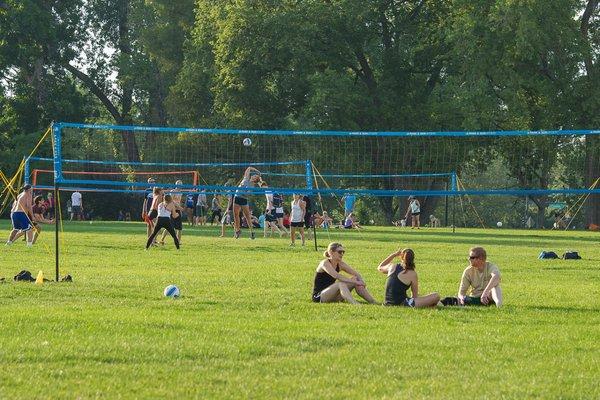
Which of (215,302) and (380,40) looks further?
(380,40)

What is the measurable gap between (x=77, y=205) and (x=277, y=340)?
168 ft

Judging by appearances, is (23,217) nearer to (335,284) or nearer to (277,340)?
(335,284)

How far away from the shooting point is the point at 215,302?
1745cm

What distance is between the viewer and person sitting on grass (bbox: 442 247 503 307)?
57.7 ft

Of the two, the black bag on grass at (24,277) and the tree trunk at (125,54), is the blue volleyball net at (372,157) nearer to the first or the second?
the tree trunk at (125,54)

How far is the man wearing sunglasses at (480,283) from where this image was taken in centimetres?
1758

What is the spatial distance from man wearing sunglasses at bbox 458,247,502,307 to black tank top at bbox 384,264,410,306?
87 centimetres

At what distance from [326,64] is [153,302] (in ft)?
164

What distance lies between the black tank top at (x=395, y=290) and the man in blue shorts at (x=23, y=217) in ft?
55.4

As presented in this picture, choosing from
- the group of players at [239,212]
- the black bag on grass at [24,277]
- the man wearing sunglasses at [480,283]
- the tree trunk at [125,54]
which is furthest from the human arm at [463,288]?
the tree trunk at [125,54]

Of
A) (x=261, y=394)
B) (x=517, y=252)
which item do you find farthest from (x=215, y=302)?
(x=517, y=252)

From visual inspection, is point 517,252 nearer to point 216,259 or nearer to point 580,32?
point 216,259

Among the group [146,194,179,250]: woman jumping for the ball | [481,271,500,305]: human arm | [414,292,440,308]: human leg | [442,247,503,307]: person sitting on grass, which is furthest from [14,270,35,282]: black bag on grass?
[146,194,179,250]: woman jumping for the ball

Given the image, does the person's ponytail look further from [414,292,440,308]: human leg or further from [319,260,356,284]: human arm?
[319,260,356,284]: human arm
